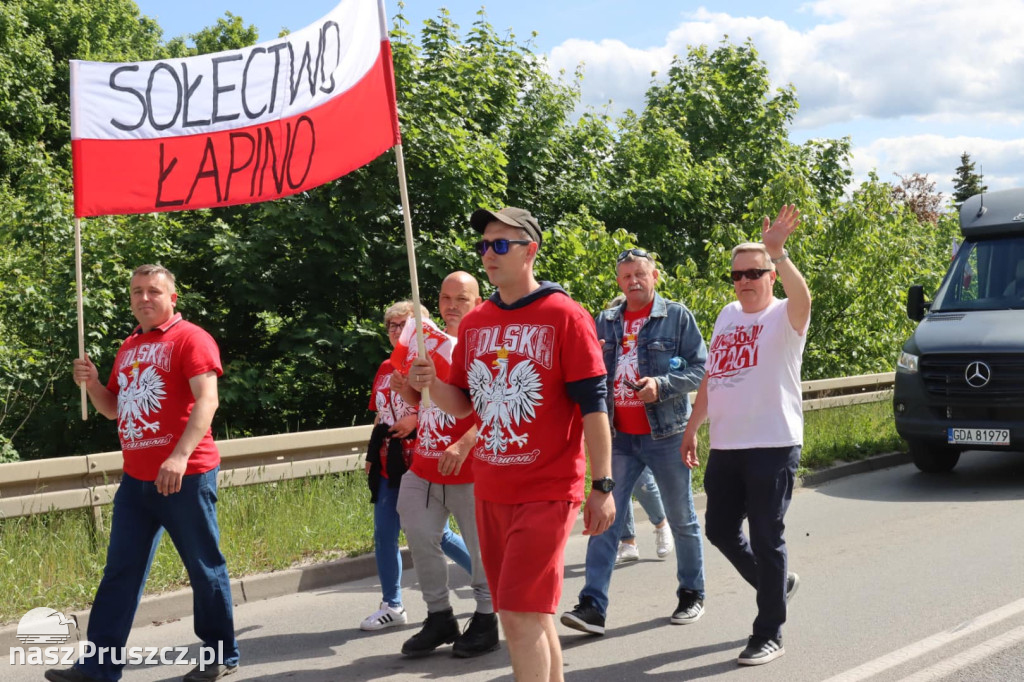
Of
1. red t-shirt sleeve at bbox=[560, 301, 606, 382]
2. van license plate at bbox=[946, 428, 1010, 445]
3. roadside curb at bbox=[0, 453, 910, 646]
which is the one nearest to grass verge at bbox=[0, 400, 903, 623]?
roadside curb at bbox=[0, 453, 910, 646]

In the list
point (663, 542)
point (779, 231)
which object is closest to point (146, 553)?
point (779, 231)

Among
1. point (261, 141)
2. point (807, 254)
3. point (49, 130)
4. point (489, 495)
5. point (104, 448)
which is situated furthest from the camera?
point (49, 130)

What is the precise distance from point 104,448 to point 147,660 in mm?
7851

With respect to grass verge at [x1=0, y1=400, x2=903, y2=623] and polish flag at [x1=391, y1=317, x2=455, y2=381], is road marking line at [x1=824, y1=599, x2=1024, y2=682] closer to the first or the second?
polish flag at [x1=391, y1=317, x2=455, y2=381]

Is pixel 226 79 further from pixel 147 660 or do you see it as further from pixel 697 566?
pixel 697 566

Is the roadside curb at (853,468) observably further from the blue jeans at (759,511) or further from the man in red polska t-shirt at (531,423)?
the man in red polska t-shirt at (531,423)

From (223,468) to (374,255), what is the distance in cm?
581

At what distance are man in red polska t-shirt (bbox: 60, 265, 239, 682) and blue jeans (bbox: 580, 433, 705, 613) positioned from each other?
199cm

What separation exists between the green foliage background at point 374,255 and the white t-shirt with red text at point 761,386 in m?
7.75

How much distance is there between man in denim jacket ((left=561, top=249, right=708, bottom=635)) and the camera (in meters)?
5.85

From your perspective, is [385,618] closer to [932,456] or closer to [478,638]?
[478,638]

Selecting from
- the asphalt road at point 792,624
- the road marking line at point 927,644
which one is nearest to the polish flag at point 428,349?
the asphalt road at point 792,624

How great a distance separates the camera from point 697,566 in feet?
19.9

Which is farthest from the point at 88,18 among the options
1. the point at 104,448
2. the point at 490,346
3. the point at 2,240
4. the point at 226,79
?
the point at 490,346
